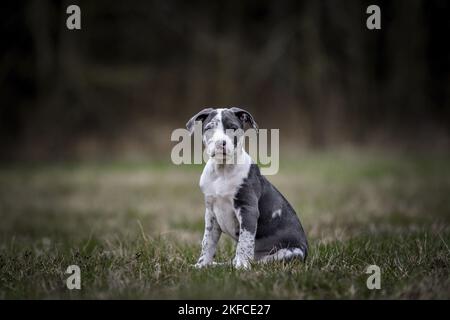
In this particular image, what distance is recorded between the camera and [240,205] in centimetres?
511

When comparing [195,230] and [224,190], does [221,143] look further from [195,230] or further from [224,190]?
[195,230]

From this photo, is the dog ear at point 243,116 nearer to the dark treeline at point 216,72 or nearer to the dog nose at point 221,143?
the dog nose at point 221,143

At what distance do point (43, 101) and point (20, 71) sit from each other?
152 cm

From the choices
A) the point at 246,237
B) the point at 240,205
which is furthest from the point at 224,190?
the point at 246,237

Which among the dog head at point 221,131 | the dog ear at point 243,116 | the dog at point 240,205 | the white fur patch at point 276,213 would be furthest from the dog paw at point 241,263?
the dog ear at point 243,116

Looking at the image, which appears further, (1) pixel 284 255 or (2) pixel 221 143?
(1) pixel 284 255

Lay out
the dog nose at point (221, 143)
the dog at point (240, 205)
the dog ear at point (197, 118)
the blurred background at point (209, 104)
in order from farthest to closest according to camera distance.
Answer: the blurred background at point (209, 104)
the dog ear at point (197, 118)
the dog at point (240, 205)
the dog nose at point (221, 143)

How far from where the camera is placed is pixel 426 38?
20.6 meters

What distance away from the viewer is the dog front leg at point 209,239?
17.5 feet

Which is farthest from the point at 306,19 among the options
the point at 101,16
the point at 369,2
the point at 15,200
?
the point at 15,200

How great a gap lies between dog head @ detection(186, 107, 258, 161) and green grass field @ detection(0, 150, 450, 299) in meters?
1.00

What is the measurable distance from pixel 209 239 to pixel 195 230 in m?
3.48

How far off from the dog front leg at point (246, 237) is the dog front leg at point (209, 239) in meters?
0.33
